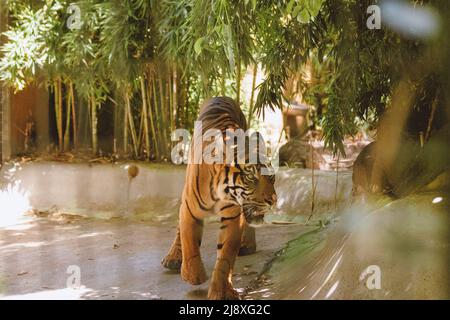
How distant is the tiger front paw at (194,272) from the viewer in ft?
12.1

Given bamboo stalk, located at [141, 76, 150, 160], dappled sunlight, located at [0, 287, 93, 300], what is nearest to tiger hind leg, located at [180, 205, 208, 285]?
dappled sunlight, located at [0, 287, 93, 300]

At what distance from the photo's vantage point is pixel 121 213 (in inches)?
252

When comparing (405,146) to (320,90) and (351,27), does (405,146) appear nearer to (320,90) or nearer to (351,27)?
(351,27)

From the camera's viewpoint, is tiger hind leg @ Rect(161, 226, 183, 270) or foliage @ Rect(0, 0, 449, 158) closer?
foliage @ Rect(0, 0, 449, 158)

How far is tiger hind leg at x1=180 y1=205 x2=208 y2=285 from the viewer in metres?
3.69

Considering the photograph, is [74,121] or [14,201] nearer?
[14,201]

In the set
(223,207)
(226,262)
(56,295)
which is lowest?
(56,295)

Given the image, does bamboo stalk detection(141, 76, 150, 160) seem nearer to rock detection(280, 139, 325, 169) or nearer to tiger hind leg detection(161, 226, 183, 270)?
rock detection(280, 139, 325, 169)

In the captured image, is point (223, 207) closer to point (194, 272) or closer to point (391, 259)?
point (194, 272)

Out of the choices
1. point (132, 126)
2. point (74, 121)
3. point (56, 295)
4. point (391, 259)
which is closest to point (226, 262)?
point (391, 259)

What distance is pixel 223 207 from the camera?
3.62 metres

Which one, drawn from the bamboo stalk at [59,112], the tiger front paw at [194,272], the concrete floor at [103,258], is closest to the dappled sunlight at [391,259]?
the tiger front paw at [194,272]

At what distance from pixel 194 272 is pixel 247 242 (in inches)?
38.7

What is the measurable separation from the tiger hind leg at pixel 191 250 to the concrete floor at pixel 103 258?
3.4 inches
